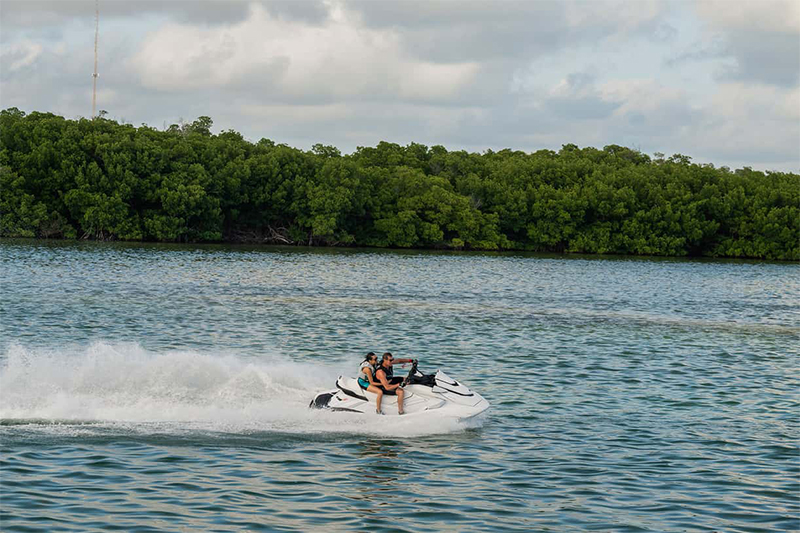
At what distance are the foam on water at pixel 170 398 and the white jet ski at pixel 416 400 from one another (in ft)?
0.55

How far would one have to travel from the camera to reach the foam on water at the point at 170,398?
17703mm

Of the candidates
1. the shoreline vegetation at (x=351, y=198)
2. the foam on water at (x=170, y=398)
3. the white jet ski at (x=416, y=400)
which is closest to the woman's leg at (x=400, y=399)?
the white jet ski at (x=416, y=400)

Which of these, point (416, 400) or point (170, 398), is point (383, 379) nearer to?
point (416, 400)

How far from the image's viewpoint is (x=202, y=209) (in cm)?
10700

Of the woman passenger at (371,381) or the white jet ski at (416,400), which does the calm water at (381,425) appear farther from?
the woman passenger at (371,381)

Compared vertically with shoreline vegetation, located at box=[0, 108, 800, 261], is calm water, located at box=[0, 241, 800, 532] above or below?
below

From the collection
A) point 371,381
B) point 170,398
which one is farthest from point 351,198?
point 371,381

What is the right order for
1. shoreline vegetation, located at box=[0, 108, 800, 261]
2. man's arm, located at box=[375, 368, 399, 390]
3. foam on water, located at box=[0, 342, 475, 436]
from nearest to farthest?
foam on water, located at box=[0, 342, 475, 436] → man's arm, located at box=[375, 368, 399, 390] → shoreline vegetation, located at box=[0, 108, 800, 261]

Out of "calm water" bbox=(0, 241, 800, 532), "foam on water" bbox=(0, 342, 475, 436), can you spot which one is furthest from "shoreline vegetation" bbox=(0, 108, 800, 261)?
"foam on water" bbox=(0, 342, 475, 436)

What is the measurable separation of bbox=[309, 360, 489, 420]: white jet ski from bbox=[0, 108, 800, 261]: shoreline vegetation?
87.5 metres

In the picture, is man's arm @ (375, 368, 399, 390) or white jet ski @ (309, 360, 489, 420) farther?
white jet ski @ (309, 360, 489, 420)

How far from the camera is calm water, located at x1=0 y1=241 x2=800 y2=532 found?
44.9ft

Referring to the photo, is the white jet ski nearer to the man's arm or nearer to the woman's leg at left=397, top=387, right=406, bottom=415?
the woman's leg at left=397, top=387, right=406, bottom=415

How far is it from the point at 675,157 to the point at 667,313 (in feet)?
377
